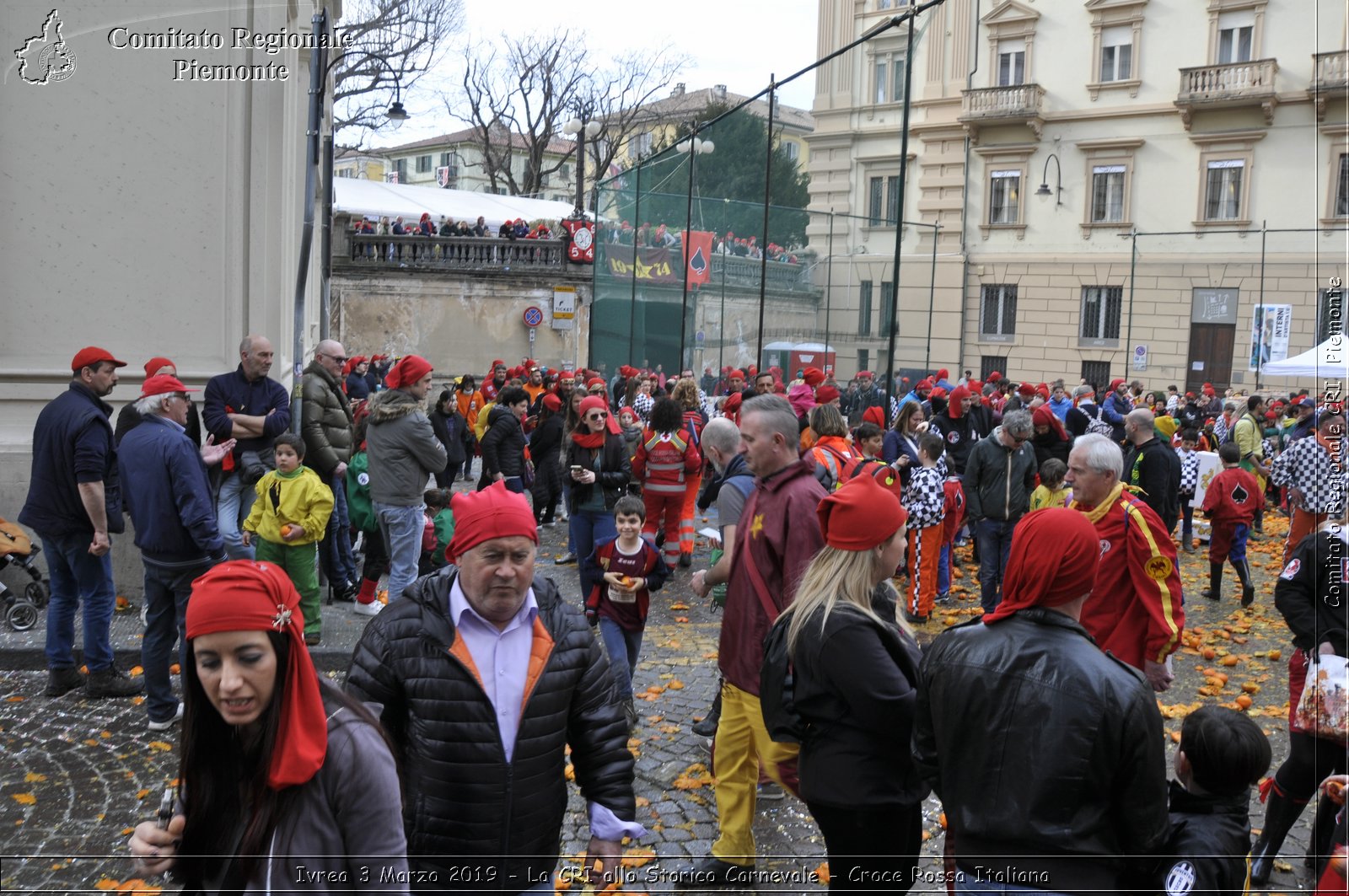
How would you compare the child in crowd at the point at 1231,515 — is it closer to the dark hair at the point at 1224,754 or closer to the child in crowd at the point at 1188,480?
the child in crowd at the point at 1188,480

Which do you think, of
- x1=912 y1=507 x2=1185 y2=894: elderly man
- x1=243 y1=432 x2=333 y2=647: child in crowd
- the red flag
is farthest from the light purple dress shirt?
the red flag

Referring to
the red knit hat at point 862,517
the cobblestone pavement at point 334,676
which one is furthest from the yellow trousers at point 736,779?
the red knit hat at point 862,517

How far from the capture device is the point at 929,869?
17.1 feet

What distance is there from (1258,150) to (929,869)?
33.5 metres

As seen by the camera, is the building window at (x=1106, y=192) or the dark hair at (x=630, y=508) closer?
the dark hair at (x=630, y=508)

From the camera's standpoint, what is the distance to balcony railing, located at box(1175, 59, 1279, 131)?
105 feet

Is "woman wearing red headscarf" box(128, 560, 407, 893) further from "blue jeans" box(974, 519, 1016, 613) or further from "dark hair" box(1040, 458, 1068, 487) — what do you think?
"blue jeans" box(974, 519, 1016, 613)

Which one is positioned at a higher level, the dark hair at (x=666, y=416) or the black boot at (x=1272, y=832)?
the dark hair at (x=666, y=416)

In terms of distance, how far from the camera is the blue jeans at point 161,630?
6.65m

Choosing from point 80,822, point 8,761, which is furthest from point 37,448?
point 80,822

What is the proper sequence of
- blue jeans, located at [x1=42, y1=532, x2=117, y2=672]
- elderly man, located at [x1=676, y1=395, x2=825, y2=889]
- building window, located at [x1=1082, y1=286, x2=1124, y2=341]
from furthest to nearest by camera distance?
1. building window, located at [x1=1082, y1=286, x2=1124, y2=341]
2. blue jeans, located at [x1=42, y1=532, x2=117, y2=672]
3. elderly man, located at [x1=676, y1=395, x2=825, y2=889]

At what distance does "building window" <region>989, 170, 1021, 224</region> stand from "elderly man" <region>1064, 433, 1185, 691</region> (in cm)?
3346

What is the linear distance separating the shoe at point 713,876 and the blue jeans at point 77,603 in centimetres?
439

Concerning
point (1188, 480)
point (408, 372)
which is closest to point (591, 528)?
point (408, 372)
